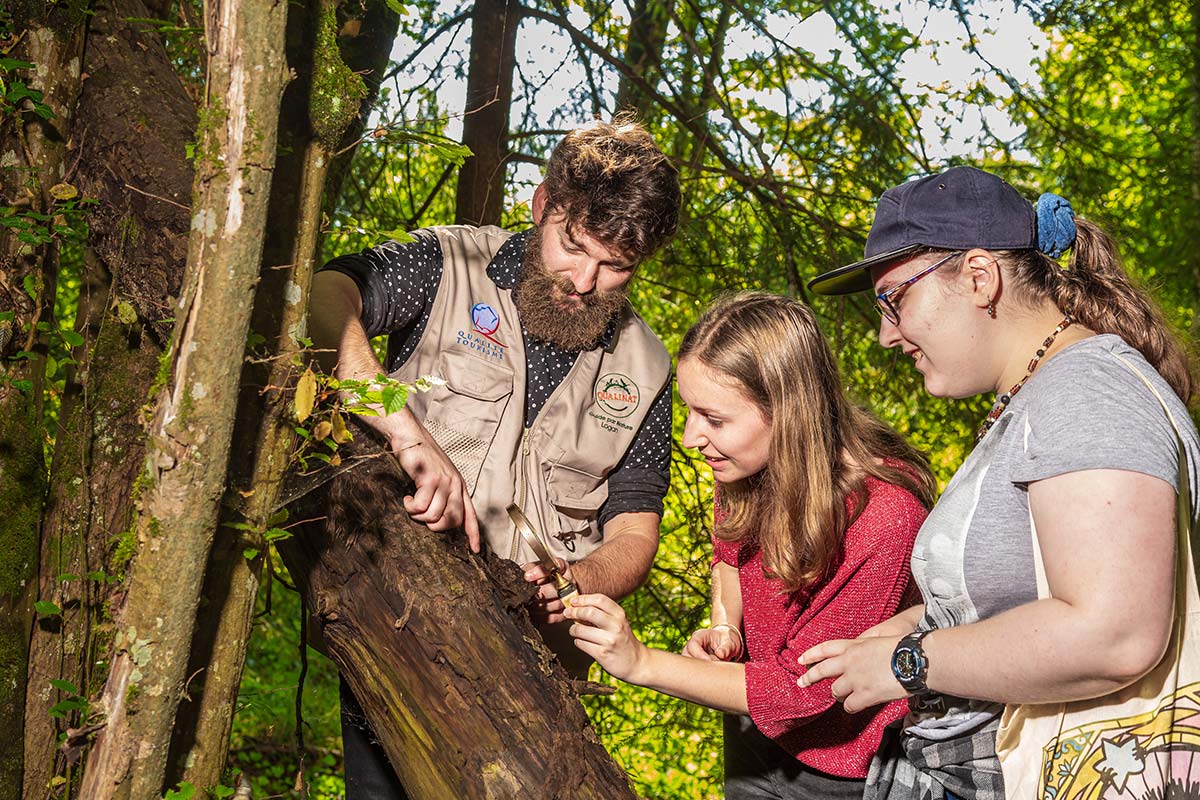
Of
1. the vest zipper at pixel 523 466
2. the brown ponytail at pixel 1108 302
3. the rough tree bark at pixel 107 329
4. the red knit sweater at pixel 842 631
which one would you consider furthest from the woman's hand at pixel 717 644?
the rough tree bark at pixel 107 329

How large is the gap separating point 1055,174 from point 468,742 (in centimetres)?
484

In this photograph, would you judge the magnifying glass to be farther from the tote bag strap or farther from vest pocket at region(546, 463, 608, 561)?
the tote bag strap

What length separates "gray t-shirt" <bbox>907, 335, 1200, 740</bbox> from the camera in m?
1.44

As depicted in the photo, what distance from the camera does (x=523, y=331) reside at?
3016 millimetres

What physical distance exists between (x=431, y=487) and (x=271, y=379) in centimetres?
45

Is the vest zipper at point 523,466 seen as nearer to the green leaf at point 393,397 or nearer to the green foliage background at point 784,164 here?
the green leaf at point 393,397

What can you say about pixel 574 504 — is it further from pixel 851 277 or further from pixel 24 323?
pixel 24 323

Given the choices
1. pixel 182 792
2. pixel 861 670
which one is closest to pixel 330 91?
pixel 182 792

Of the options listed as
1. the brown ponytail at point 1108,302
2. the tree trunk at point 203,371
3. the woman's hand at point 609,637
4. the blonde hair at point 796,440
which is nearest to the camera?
the tree trunk at point 203,371

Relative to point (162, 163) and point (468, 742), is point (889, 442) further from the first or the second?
point (162, 163)

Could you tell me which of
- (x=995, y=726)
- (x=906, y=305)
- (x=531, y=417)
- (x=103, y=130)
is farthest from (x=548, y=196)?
(x=995, y=726)

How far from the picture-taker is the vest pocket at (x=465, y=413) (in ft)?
9.29

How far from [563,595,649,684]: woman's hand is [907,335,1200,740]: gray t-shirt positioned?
2.24 feet

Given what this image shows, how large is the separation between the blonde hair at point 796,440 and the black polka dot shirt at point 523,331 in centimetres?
59
